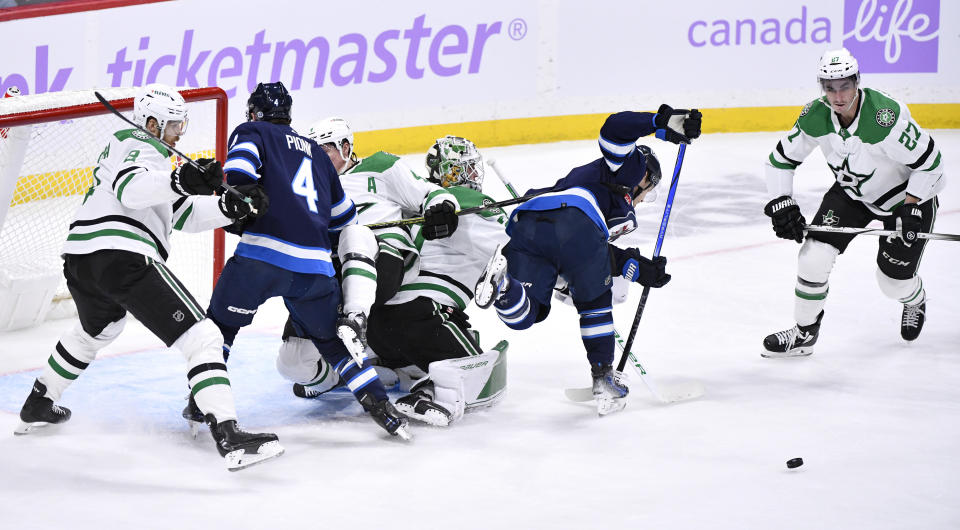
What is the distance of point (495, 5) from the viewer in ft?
25.5

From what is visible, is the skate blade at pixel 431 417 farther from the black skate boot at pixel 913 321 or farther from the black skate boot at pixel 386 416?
the black skate boot at pixel 913 321

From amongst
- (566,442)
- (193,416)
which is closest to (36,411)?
(193,416)

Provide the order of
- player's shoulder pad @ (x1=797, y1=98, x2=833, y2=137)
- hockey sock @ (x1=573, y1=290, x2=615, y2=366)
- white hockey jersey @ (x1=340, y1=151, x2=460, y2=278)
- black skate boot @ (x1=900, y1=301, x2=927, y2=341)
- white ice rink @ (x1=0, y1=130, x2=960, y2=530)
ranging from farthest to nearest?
black skate boot @ (x1=900, y1=301, x2=927, y2=341), player's shoulder pad @ (x1=797, y1=98, x2=833, y2=137), white hockey jersey @ (x1=340, y1=151, x2=460, y2=278), hockey sock @ (x1=573, y1=290, x2=615, y2=366), white ice rink @ (x1=0, y1=130, x2=960, y2=530)

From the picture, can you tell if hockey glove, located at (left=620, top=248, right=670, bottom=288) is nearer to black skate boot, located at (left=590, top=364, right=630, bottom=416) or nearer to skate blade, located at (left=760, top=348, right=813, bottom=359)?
black skate boot, located at (left=590, top=364, right=630, bottom=416)

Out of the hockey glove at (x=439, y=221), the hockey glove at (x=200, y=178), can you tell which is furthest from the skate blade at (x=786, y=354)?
the hockey glove at (x=200, y=178)

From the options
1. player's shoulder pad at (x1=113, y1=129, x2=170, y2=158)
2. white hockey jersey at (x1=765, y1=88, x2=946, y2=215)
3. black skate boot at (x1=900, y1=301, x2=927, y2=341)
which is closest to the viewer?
player's shoulder pad at (x1=113, y1=129, x2=170, y2=158)

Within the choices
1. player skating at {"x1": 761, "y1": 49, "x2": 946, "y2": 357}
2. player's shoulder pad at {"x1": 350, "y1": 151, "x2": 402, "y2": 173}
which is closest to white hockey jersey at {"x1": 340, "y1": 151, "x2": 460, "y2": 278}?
player's shoulder pad at {"x1": 350, "y1": 151, "x2": 402, "y2": 173}

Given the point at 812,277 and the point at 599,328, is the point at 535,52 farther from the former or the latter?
the point at 599,328

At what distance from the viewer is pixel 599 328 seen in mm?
3689

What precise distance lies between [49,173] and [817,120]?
3129mm

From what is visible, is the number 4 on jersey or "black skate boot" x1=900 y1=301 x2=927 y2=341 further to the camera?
"black skate boot" x1=900 y1=301 x2=927 y2=341

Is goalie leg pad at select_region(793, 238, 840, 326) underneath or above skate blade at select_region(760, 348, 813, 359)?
above

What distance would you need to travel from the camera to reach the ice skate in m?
3.43

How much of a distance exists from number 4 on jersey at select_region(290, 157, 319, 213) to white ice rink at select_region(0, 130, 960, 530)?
2.43ft
